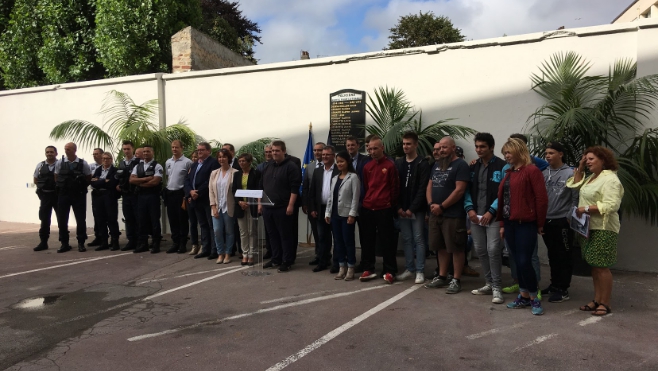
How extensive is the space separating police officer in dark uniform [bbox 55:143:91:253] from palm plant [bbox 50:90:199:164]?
1.06 m

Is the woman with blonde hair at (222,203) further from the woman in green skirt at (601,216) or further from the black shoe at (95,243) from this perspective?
the woman in green skirt at (601,216)

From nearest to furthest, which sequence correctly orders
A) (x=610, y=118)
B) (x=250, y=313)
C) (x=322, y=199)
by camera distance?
(x=250, y=313) < (x=610, y=118) < (x=322, y=199)

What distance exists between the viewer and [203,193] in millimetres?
8180

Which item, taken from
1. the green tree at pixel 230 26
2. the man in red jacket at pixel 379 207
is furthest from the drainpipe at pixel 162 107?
the green tree at pixel 230 26

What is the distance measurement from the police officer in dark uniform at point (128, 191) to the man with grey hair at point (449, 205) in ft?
18.6

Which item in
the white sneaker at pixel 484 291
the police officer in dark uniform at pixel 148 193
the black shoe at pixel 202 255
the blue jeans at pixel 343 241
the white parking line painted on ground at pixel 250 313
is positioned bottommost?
the white parking line painted on ground at pixel 250 313

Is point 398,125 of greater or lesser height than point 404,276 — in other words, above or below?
above

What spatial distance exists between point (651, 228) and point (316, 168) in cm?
487

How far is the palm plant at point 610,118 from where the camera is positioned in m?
6.62

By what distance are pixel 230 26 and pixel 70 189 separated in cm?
1805

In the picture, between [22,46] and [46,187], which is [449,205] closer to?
[46,187]

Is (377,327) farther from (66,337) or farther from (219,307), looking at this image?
(66,337)

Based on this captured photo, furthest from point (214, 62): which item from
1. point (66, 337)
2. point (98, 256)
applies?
point (66, 337)


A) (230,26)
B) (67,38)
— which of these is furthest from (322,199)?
(230,26)
